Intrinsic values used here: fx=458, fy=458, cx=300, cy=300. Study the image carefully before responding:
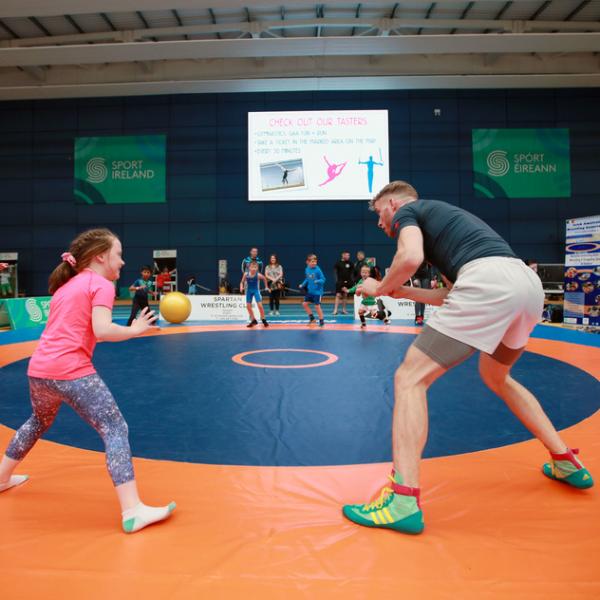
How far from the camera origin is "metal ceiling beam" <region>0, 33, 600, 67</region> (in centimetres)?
1321

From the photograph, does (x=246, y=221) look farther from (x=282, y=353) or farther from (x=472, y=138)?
(x=282, y=353)

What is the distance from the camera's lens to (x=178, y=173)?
59.3 feet

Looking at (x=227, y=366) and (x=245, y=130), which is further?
(x=245, y=130)

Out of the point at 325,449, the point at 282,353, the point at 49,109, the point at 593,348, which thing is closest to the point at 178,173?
the point at 49,109

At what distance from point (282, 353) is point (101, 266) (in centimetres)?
433

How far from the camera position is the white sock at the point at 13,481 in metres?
2.23

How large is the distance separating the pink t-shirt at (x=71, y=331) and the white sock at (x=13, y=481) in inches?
27.5

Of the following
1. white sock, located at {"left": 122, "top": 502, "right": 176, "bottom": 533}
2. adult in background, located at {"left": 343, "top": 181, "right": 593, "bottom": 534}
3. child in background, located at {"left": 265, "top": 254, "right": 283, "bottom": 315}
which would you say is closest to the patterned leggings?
white sock, located at {"left": 122, "top": 502, "right": 176, "bottom": 533}

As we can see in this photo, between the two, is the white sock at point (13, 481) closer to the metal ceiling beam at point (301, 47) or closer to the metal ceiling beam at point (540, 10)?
the metal ceiling beam at point (301, 47)

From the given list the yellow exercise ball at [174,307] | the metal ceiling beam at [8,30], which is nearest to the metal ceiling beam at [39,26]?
the metal ceiling beam at [8,30]

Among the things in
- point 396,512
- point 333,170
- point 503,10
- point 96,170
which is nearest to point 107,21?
point 96,170

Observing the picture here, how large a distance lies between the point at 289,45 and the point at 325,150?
3410 mm

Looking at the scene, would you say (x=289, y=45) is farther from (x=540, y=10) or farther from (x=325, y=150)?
(x=540, y=10)

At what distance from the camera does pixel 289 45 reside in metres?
13.5
